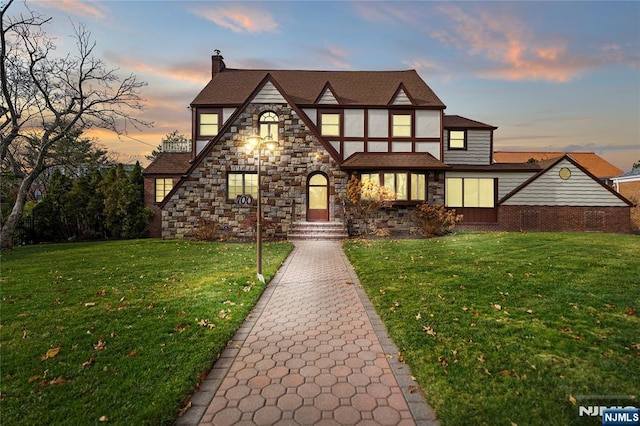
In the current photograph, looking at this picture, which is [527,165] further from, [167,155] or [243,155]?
[167,155]

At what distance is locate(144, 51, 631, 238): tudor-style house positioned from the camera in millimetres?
17938

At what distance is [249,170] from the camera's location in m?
18.0

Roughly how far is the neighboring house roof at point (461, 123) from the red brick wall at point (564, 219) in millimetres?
5594

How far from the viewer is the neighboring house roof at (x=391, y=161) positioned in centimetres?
1781

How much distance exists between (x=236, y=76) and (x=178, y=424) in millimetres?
22797

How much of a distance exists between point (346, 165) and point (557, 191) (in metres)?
13.2

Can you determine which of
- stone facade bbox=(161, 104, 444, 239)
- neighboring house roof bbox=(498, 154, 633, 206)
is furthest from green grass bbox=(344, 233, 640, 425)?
neighboring house roof bbox=(498, 154, 633, 206)

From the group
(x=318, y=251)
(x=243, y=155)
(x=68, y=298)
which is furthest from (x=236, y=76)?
(x=68, y=298)

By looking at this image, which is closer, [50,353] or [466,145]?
[50,353]

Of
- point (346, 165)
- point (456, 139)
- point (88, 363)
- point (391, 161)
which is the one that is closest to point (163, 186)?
point (346, 165)

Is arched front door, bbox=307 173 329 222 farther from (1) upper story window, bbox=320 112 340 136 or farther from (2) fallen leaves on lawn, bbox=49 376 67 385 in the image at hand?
(2) fallen leaves on lawn, bbox=49 376 67 385

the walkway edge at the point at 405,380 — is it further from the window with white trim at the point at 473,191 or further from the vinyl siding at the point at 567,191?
the vinyl siding at the point at 567,191

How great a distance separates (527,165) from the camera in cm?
2141

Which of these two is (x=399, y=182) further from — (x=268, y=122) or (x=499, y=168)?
(x=268, y=122)
